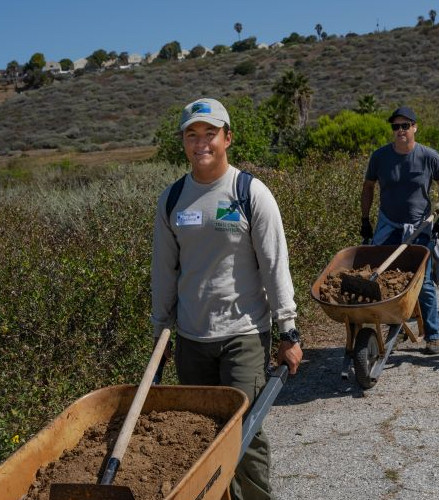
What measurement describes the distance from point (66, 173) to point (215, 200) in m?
15.3

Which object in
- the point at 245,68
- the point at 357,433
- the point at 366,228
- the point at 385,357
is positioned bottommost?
the point at 357,433

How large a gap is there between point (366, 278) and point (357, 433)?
4.22ft

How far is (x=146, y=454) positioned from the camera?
3.21m

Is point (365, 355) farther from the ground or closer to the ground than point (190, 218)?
closer to the ground

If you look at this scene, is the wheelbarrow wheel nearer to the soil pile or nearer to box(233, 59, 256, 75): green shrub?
the soil pile

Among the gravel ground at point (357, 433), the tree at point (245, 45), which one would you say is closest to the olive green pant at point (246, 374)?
the gravel ground at point (357, 433)

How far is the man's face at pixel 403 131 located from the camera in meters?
6.85

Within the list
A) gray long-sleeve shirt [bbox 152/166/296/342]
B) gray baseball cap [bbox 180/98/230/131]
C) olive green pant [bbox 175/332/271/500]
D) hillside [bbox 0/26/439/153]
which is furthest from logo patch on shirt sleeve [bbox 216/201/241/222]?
hillside [bbox 0/26/439/153]

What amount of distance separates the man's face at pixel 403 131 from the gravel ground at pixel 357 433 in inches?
72.4

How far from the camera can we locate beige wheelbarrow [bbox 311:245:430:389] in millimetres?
6153

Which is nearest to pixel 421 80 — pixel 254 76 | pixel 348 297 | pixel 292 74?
pixel 254 76

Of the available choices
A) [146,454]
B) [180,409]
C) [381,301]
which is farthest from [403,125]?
[146,454]

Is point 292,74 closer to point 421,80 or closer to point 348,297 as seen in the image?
point 421,80

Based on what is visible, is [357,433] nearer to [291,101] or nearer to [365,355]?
[365,355]
